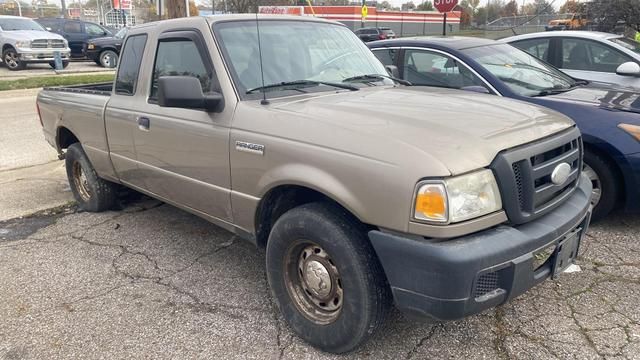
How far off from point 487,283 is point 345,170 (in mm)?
838

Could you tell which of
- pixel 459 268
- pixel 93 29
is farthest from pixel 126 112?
pixel 93 29

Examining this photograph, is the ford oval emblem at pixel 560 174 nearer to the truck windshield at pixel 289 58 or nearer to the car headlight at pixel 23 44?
the truck windshield at pixel 289 58

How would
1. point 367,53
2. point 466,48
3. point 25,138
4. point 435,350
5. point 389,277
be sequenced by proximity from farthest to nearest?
point 25,138, point 466,48, point 367,53, point 435,350, point 389,277

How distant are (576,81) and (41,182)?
6419mm

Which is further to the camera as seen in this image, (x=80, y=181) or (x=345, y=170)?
(x=80, y=181)

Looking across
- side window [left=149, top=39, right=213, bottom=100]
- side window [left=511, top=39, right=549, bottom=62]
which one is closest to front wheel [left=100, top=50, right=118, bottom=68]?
side window [left=511, top=39, right=549, bottom=62]

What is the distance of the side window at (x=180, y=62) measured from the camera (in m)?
3.40

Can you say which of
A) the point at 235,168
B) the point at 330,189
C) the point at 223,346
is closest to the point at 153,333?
the point at 223,346

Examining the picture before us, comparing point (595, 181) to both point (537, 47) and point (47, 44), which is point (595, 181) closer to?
point (537, 47)

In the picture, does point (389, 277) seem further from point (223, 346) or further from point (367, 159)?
point (223, 346)

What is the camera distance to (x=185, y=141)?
347 centimetres

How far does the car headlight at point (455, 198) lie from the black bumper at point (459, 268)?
11cm

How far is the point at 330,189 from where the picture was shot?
2523 millimetres

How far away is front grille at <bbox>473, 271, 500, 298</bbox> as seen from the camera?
2.29m
